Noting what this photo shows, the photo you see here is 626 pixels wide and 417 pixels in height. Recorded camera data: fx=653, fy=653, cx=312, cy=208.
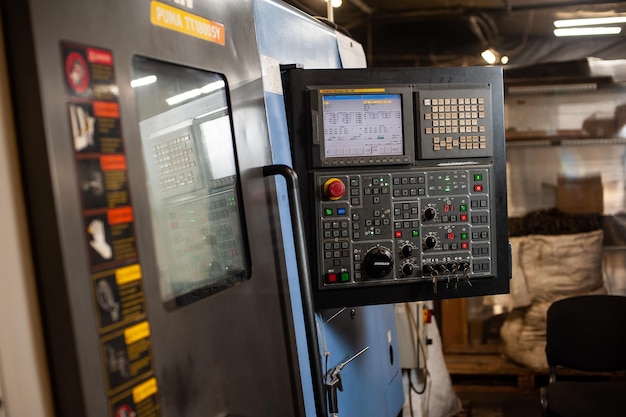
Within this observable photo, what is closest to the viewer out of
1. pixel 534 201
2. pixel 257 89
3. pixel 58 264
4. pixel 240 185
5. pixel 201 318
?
pixel 58 264

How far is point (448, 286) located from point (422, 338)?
1.53 meters

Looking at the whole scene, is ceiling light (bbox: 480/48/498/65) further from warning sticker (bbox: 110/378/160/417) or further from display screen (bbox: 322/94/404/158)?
warning sticker (bbox: 110/378/160/417)

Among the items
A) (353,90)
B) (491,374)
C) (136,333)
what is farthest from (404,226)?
(491,374)

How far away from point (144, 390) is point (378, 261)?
2.89ft

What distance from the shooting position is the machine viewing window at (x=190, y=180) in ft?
3.65

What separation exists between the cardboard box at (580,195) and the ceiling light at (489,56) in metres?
1.01

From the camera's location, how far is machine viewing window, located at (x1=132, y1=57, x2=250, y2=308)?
111cm

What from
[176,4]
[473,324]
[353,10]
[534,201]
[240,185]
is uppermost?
[353,10]

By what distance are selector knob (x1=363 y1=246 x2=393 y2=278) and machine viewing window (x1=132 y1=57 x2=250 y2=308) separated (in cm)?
47

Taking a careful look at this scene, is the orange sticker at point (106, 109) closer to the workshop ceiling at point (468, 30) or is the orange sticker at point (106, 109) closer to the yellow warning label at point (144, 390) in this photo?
the yellow warning label at point (144, 390)

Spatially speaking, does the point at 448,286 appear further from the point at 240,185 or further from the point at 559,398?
the point at 559,398

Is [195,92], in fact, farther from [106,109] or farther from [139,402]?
[139,402]

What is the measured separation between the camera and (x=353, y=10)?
4.55m

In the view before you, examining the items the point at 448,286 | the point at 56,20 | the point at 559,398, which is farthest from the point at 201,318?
the point at 559,398
